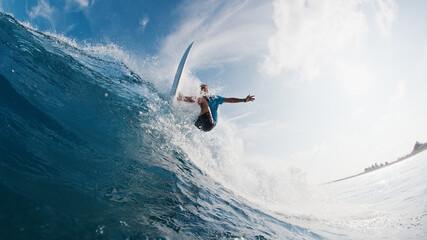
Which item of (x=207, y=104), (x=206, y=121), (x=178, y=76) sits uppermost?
(x=178, y=76)

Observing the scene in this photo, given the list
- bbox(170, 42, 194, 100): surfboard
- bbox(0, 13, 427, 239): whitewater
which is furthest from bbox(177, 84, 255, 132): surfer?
bbox(0, 13, 427, 239): whitewater

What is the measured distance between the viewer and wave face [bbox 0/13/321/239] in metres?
2.10

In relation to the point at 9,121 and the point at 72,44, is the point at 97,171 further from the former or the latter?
the point at 72,44

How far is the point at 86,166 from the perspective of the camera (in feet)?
10.9

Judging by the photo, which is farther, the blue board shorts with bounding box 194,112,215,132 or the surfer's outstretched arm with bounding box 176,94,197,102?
the surfer's outstretched arm with bounding box 176,94,197,102

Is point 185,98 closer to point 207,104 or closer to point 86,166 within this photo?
point 207,104

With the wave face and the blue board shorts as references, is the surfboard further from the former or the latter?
the blue board shorts

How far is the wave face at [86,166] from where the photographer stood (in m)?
2.10

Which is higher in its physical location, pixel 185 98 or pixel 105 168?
pixel 185 98

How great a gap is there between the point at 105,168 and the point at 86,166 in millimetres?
329

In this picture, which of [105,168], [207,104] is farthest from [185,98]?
[105,168]

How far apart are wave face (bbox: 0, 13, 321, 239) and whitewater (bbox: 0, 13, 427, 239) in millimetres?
18

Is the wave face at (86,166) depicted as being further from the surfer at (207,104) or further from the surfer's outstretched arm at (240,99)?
the surfer's outstretched arm at (240,99)

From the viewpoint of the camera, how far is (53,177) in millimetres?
2641
